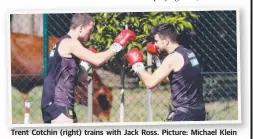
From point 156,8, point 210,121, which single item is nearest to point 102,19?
point 156,8

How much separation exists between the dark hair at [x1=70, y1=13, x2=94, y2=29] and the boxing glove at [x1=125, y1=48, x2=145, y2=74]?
0.46m

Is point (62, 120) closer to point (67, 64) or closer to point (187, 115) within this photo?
point (67, 64)

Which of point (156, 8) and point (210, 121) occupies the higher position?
point (156, 8)

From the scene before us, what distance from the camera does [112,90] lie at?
1366 cm

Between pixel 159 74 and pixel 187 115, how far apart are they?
1.48ft

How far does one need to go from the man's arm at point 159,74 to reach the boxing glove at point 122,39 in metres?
0.31

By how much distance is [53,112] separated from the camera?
44.3 ft

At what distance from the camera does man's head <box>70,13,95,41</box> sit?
13.5m

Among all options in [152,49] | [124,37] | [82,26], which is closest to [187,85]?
[152,49]

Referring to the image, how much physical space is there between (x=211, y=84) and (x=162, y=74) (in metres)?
0.47

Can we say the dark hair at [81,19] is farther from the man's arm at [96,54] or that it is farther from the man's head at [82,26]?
the man's arm at [96,54]

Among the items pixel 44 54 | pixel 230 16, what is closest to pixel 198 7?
pixel 230 16

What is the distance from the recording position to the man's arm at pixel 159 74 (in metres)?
13.5
